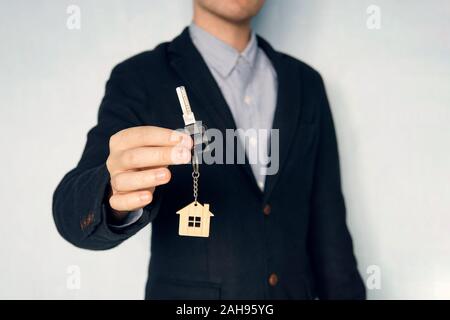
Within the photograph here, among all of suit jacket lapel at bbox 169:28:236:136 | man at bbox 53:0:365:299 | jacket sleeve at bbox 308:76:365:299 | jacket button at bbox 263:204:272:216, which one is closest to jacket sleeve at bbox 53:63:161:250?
man at bbox 53:0:365:299

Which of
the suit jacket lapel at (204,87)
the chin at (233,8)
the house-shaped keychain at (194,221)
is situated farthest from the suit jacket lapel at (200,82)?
the house-shaped keychain at (194,221)

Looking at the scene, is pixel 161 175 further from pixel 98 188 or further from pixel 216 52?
pixel 216 52

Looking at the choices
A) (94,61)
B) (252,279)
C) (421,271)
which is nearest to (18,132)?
(94,61)

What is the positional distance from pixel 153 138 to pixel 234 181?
41 centimetres

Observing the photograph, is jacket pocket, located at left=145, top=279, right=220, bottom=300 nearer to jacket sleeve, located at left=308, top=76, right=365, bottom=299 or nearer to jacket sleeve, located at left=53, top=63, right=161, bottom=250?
jacket sleeve, located at left=53, top=63, right=161, bottom=250

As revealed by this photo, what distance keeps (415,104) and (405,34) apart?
243 millimetres

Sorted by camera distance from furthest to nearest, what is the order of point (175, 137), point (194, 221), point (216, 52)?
point (216, 52) → point (194, 221) → point (175, 137)

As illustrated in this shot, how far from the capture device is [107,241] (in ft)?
2.86

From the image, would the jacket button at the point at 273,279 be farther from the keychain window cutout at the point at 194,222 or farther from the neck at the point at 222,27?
the neck at the point at 222,27

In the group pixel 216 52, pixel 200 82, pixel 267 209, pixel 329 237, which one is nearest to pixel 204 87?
pixel 200 82

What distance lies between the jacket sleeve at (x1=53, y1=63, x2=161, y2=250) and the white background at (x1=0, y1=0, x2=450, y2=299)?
1.47ft

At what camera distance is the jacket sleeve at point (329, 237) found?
1.33 metres

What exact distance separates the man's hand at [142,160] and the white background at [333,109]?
2.62 feet

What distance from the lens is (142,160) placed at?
0.73m
